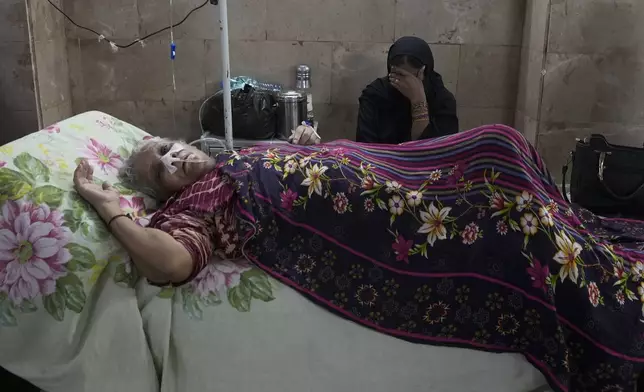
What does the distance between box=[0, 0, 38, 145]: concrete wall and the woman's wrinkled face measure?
4.23ft

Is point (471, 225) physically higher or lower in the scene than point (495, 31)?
lower

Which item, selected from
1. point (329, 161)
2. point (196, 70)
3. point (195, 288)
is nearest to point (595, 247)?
point (329, 161)

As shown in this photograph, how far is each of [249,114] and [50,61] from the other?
974mm

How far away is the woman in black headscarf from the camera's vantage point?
2.52 metres

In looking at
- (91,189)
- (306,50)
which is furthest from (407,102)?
(91,189)

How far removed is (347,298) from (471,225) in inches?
13.4

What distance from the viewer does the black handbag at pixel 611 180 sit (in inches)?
84.2

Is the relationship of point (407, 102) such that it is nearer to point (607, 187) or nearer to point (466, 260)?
point (607, 187)

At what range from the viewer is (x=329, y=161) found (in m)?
1.55

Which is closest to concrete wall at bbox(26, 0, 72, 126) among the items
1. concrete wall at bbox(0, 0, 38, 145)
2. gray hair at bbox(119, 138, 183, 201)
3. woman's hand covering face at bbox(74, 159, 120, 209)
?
concrete wall at bbox(0, 0, 38, 145)

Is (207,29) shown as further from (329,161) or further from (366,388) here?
(366,388)

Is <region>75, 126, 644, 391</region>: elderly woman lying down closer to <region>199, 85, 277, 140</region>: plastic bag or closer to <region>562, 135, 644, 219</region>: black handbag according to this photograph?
<region>562, 135, 644, 219</region>: black handbag

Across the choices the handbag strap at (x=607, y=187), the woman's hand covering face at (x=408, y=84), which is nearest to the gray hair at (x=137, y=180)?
the woman's hand covering face at (x=408, y=84)

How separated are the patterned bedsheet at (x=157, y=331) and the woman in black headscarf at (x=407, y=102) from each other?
1289 millimetres
